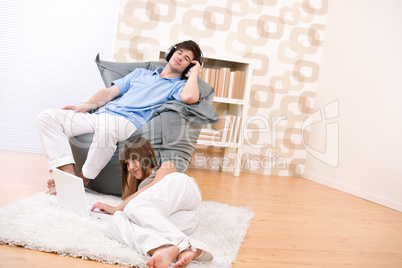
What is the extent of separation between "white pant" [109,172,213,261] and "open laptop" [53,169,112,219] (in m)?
0.26

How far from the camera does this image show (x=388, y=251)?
2.12 m

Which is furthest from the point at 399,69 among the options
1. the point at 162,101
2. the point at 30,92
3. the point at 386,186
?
the point at 30,92

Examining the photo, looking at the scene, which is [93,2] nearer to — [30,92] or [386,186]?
[30,92]

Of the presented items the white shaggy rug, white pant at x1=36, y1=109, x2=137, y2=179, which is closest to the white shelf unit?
white pant at x1=36, y1=109, x2=137, y2=179

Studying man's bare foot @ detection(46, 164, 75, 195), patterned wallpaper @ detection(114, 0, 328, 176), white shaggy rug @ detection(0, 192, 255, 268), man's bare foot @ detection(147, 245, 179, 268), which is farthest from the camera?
patterned wallpaper @ detection(114, 0, 328, 176)

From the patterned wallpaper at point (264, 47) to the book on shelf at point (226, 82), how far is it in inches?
10.9

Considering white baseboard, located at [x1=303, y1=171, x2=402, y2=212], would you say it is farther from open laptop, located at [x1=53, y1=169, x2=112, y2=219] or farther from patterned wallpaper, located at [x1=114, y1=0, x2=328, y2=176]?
open laptop, located at [x1=53, y1=169, x2=112, y2=219]

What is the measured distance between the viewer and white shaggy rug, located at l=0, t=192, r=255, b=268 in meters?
1.49

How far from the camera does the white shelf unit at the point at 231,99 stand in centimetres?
387

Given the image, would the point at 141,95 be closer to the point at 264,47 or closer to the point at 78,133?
the point at 78,133

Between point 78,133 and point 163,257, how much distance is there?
127cm

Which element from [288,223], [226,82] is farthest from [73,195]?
[226,82]

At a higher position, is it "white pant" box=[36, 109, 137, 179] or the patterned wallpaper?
the patterned wallpaper

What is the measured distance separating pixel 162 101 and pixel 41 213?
1.11 m
